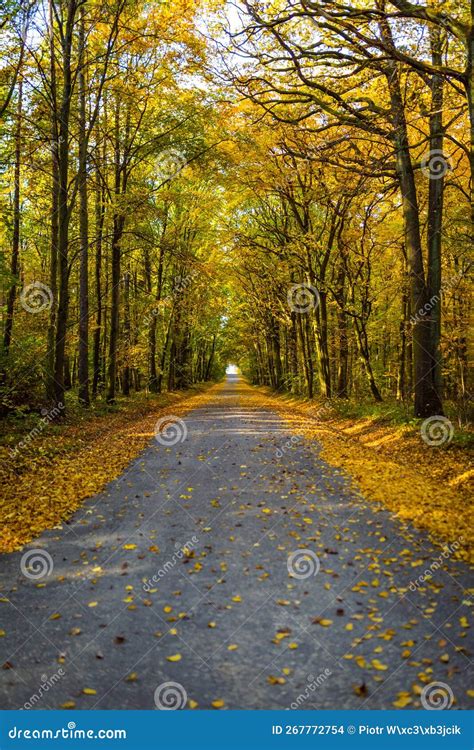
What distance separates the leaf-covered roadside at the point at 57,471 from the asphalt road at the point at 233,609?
0.45 metres

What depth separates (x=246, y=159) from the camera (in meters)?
18.0

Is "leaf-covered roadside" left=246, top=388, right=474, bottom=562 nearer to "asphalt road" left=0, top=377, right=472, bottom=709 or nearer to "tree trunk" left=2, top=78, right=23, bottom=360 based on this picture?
"asphalt road" left=0, top=377, right=472, bottom=709

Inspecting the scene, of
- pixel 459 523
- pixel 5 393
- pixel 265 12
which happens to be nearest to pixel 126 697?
pixel 459 523

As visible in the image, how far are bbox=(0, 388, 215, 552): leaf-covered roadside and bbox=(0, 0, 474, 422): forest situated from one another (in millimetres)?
1959

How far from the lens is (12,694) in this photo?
12.2 feet

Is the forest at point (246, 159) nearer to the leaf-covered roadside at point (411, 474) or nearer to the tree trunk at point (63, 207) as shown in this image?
the tree trunk at point (63, 207)

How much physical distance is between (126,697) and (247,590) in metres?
1.83

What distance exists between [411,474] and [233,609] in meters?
5.64

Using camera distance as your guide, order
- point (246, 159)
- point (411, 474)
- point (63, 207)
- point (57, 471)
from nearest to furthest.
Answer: point (411, 474) < point (57, 471) < point (63, 207) < point (246, 159)

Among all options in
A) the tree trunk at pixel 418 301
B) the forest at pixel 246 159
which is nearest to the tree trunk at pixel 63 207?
the forest at pixel 246 159

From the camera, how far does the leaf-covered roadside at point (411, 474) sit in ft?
22.7

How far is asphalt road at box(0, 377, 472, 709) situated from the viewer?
3771 mm

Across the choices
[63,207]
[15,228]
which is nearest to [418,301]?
[63,207]

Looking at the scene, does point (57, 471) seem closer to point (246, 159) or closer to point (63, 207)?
point (63, 207)
